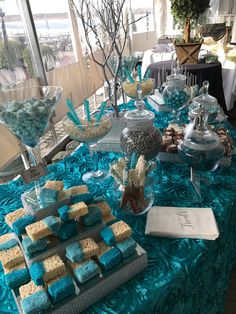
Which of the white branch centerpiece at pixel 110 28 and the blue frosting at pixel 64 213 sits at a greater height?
the white branch centerpiece at pixel 110 28

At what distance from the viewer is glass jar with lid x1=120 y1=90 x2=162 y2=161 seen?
0.84 metres

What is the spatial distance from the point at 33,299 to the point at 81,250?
12 cm

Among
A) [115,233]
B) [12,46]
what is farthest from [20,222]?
[12,46]

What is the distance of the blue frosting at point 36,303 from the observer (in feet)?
1.51

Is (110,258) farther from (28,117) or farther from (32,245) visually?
(28,117)

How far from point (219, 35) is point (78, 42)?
177cm

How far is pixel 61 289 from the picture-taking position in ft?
1.58

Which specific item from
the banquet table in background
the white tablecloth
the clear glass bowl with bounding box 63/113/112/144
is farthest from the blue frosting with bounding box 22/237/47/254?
the white tablecloth

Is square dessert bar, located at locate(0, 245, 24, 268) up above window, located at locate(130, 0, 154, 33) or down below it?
below

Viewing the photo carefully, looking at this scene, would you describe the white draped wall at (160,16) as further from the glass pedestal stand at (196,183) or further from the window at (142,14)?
the glass pedestal stand at (196,183)

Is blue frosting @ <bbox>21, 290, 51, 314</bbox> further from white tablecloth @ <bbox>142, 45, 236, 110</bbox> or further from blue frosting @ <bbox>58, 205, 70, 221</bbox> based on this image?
white tablecloth @ <bbox>142, 45, 236, 110</bbox>

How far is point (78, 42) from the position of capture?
10.5 ft

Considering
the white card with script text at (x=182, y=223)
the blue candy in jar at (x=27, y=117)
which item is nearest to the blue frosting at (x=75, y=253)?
the white card with script text at (x=182, y=223)

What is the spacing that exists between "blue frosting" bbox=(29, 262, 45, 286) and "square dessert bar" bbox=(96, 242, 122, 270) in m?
0.12
